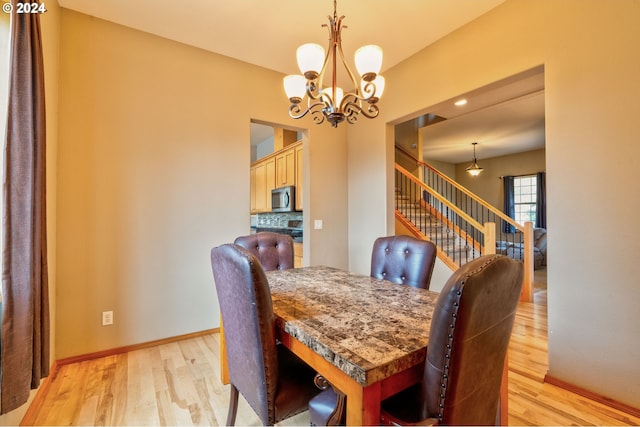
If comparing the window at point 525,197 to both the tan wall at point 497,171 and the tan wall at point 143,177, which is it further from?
the tan wall at point 143,177

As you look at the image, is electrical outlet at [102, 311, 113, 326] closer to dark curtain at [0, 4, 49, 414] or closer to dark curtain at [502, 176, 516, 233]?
dark curtain at [0, 4, 49, 414]

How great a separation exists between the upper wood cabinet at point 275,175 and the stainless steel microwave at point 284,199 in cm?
7

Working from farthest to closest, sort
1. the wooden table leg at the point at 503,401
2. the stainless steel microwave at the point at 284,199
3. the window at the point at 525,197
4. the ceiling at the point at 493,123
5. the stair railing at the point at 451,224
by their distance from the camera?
1. the window at the point at 525,197
2. the stainless steel microwave at the point at 284,199
3. the stair railing at the point at 451,224
4. the ceiling at the point at 493,123
5. the wooden table leg at the point at 503,401

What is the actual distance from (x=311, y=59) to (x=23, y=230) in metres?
1.66

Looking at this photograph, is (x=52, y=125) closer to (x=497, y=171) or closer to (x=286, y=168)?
(x=286, y=168)

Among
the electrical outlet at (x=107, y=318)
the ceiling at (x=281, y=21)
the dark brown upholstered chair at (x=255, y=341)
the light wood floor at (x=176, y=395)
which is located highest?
the ceiling at (x=281, y=21)

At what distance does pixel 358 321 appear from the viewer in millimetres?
1109

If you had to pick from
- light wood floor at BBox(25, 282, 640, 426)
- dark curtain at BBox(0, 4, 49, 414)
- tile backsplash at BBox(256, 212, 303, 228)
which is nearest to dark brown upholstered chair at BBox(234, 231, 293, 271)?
light wood floor at BBox(25, 282, 640, 426)

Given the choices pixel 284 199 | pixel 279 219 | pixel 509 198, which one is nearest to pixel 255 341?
pixel 284 199

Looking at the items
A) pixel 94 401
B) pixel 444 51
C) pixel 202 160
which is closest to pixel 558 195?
pixel 444 51

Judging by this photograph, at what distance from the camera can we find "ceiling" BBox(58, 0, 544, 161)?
7.11ft

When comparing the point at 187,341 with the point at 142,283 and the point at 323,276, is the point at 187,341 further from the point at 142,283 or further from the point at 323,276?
the point at 323,276

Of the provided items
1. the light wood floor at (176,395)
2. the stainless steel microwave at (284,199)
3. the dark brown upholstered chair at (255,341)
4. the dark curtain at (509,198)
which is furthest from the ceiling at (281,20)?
the dark curtain at (509,198)

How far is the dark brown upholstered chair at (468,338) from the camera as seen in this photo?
2.40 feet
